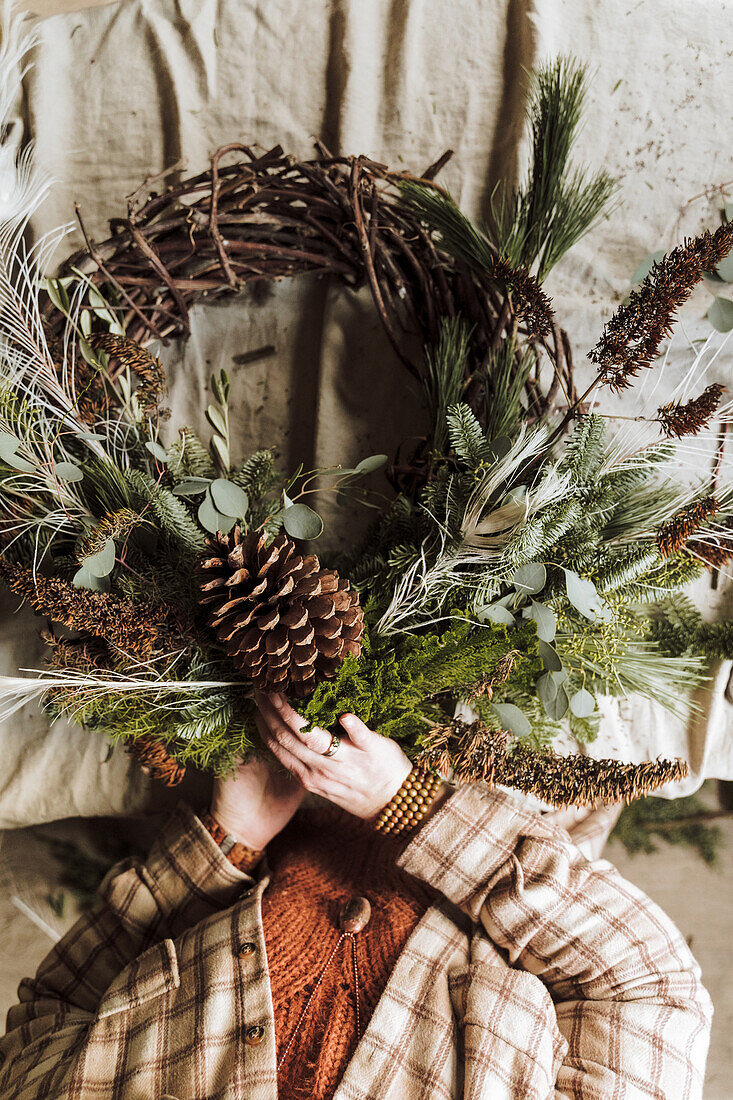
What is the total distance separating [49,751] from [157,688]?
0.44 metres

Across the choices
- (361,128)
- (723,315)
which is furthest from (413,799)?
(361,128)

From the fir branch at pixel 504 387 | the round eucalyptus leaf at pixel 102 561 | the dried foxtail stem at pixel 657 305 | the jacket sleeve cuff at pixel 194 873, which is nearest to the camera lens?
the dried foxtail stem at pixel 657 305

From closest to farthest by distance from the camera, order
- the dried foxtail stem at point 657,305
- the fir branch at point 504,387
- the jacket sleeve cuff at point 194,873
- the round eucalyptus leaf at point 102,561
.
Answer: the dried foxtail stem at point 657,305
the round eucalyptus leaf at point 102,561
the fir branch at point 504,387
the jacket sleeve cuff at point 194,873

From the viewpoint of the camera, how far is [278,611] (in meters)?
0.64

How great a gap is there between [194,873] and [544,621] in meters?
0.56

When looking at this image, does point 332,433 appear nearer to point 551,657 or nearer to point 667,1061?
point 551,657

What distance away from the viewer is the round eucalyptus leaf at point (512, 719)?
750 mm

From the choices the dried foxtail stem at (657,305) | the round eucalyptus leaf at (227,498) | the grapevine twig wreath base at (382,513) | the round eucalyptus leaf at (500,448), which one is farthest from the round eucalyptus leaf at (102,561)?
the dried foxtail stem at (657,305)

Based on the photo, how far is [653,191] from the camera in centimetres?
95

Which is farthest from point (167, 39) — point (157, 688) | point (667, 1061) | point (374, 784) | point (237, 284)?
point (667, 1061)

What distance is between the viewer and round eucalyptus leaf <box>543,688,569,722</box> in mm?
741

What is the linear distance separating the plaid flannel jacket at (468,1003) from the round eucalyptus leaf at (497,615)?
0.25 metres

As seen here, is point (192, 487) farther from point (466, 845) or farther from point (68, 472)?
point (466, 845)

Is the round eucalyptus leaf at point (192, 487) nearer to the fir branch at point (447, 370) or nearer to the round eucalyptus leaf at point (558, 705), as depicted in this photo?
the fir branch at point (447, 370)
